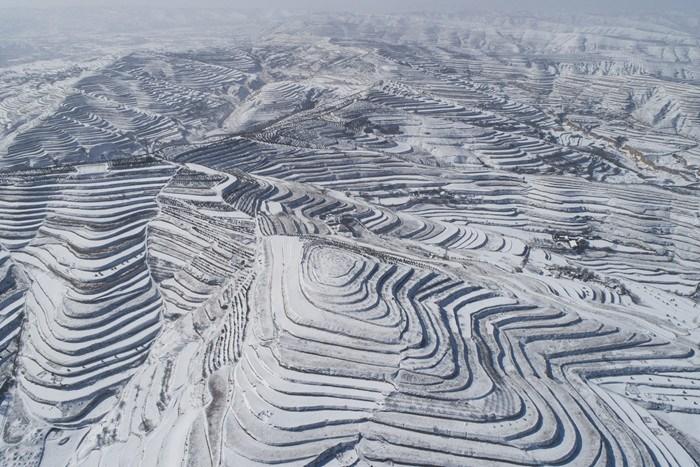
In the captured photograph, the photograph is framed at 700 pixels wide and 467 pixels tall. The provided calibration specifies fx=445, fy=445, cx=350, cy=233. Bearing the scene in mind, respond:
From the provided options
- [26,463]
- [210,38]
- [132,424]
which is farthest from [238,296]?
[210,38]

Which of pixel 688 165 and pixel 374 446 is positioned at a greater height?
pixel 374 446

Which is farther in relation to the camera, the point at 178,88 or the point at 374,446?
the point at 178,88

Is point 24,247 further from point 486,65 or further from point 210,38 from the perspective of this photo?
point 210,38

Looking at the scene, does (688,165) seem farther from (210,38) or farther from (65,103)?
(210,38)

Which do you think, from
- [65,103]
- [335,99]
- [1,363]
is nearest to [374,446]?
[1,363]

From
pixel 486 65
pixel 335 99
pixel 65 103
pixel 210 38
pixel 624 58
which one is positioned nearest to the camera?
pixel 65 103

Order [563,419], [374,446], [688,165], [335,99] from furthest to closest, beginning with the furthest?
1. [335,99]
2. [688,165]
3. [563,419]
4. [374,446]

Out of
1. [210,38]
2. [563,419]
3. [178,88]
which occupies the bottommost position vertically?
[210,38]
